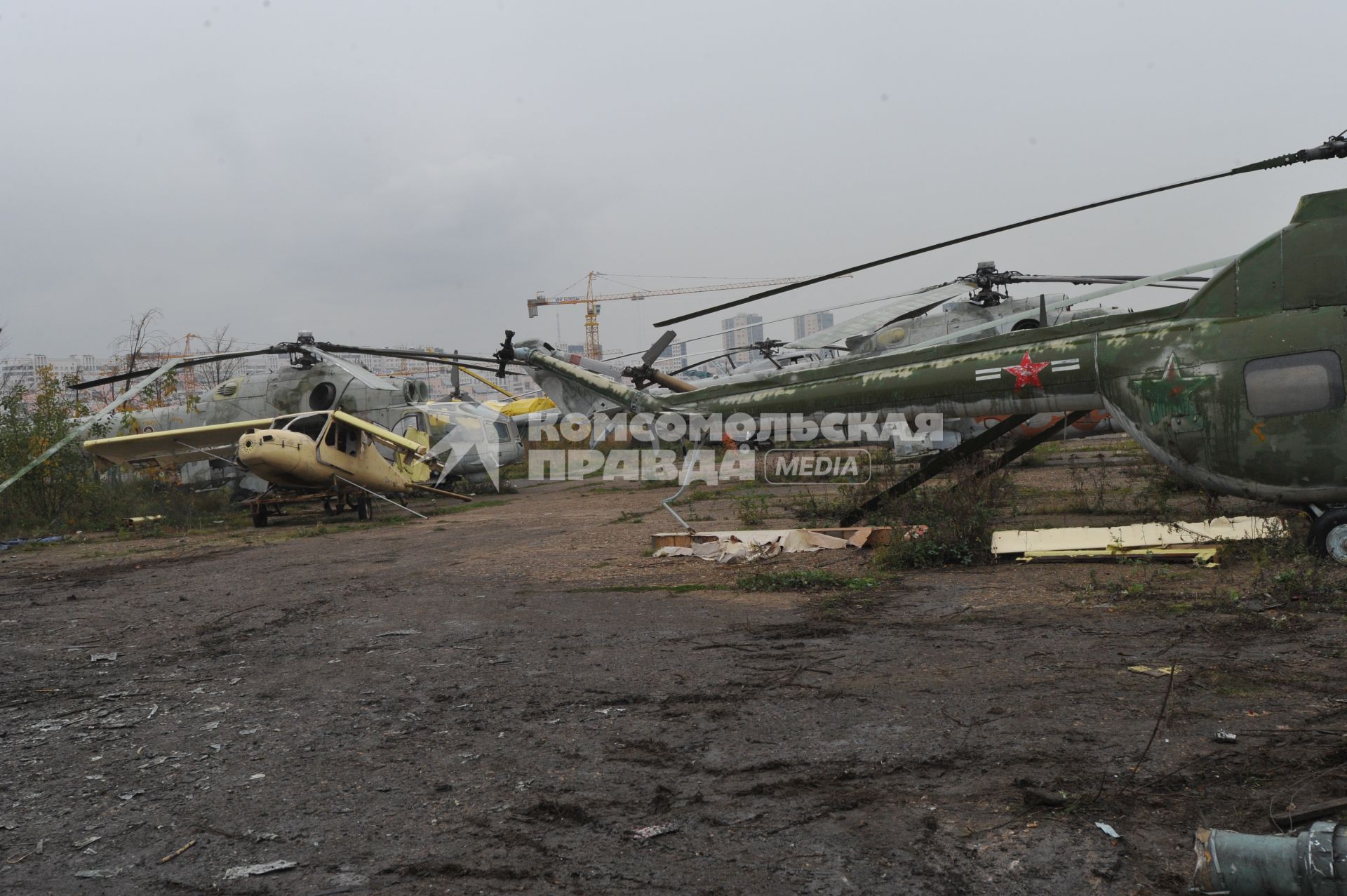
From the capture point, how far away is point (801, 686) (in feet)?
14.9

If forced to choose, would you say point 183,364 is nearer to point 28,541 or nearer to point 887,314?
point 28,541

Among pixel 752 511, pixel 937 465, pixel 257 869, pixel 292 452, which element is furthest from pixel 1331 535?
pixel 292 452

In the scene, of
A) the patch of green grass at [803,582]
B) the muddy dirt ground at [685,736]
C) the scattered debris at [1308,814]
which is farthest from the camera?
the patch of green grass at [803,582]

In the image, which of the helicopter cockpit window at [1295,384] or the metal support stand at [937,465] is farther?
the metal support stand at [937,465]

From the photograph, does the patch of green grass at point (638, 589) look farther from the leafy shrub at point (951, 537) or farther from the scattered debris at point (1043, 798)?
the scattered debris at point (1043, 798)

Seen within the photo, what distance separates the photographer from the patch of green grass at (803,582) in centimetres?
741

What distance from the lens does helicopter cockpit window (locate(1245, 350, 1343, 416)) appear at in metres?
6.59

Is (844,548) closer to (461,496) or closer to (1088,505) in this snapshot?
(1088,505)

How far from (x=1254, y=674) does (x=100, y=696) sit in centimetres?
607

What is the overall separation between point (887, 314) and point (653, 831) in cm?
1357

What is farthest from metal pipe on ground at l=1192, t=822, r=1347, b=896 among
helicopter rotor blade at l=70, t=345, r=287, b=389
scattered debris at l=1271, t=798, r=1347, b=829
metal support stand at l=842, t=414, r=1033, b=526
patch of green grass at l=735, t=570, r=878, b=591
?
helicopter rotor blade at l=70, t=345, r=287, b=389

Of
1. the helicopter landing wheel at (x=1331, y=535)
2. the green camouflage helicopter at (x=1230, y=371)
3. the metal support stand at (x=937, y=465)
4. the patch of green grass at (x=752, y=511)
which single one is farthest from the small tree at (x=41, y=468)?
the helicopter landing wheel at (x=1331, y=535)

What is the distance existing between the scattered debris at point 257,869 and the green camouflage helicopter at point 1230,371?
5.53 meters

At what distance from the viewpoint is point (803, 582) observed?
24.7 ft
